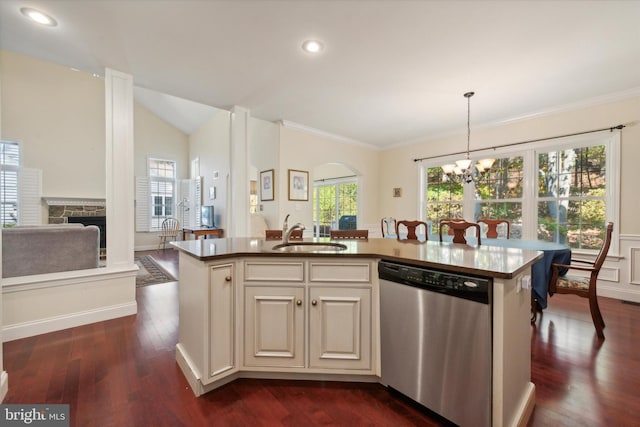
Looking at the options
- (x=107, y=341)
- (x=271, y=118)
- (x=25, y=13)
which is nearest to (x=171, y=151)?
(x=271, y=118)

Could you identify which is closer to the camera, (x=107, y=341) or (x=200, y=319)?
(x=200, y=319)

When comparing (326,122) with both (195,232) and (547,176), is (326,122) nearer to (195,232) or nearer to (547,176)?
(547,176)

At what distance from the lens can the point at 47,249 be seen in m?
2.74

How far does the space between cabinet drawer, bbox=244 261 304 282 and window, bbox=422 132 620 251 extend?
166 inches

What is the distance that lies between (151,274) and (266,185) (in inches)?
96.0

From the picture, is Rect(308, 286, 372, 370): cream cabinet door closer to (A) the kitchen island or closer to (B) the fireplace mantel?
(A) the kitchen island

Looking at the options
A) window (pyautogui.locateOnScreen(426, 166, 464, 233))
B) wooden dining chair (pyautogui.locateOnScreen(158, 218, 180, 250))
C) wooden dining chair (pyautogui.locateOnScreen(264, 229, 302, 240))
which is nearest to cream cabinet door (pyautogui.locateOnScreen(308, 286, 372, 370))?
wooden dining chair (pyautogui.locateOnScreen(264, 229, 302, 240))

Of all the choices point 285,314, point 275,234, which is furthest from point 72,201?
point 285,314

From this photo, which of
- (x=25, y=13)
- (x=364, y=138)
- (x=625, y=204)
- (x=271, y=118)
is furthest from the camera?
(x=364, y=138)

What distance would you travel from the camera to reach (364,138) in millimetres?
5605

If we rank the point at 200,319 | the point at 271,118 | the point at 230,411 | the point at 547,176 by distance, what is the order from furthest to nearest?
Answer: the point at 271,118, the point at 547,176, the point at 200,319, the point at 230,411

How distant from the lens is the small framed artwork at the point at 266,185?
4750 millimetres

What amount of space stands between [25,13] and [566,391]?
183 inches

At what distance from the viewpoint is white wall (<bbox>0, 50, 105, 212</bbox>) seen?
575cm
